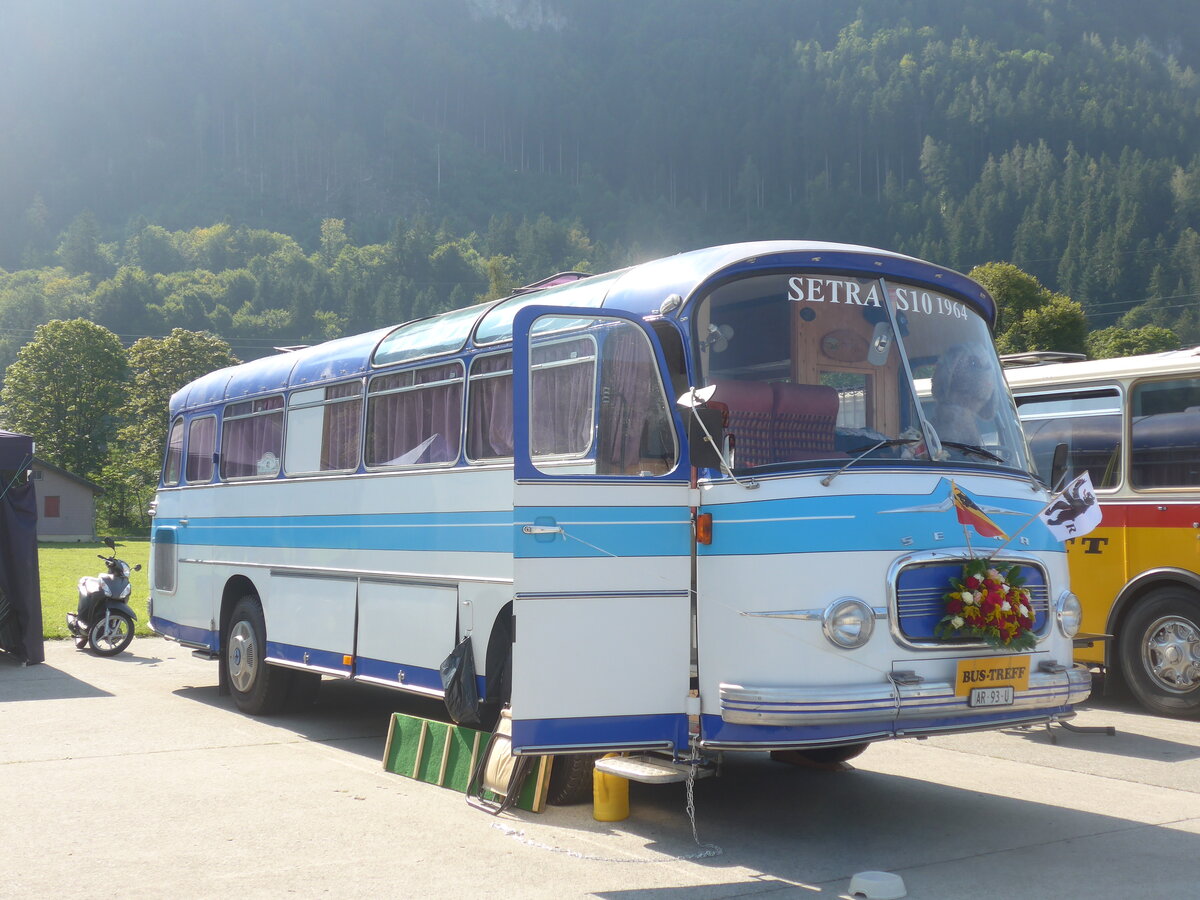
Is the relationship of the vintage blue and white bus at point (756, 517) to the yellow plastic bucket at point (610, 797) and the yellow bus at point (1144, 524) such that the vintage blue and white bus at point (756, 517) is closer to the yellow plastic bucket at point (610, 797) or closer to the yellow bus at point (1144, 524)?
the yellow plastic bucket at point (610, 797)

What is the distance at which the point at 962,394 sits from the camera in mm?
7332

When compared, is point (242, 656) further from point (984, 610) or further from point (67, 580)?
point (67, 580)

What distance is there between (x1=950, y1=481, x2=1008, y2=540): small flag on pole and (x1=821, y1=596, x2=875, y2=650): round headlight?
32.9 inches

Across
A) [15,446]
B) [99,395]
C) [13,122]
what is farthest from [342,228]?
[15,446]

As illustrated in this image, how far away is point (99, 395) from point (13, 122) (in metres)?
141

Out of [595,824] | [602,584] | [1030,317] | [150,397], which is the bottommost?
[595,824]

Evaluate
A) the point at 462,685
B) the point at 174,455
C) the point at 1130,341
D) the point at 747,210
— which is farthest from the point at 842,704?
the point at 747,210

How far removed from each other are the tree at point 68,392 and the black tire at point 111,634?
207 ft

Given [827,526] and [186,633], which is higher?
[827,526]

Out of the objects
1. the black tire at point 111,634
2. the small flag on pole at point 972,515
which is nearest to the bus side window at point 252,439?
the black tire at point 111,634

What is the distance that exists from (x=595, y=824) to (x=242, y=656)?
17.8 feet

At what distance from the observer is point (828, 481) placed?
6371mm

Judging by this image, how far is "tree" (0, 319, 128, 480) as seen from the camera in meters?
74.4

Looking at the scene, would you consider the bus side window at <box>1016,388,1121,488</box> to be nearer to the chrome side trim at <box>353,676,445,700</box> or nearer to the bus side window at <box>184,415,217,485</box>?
the chrome side trim at <box>353,676,445,700</box>
